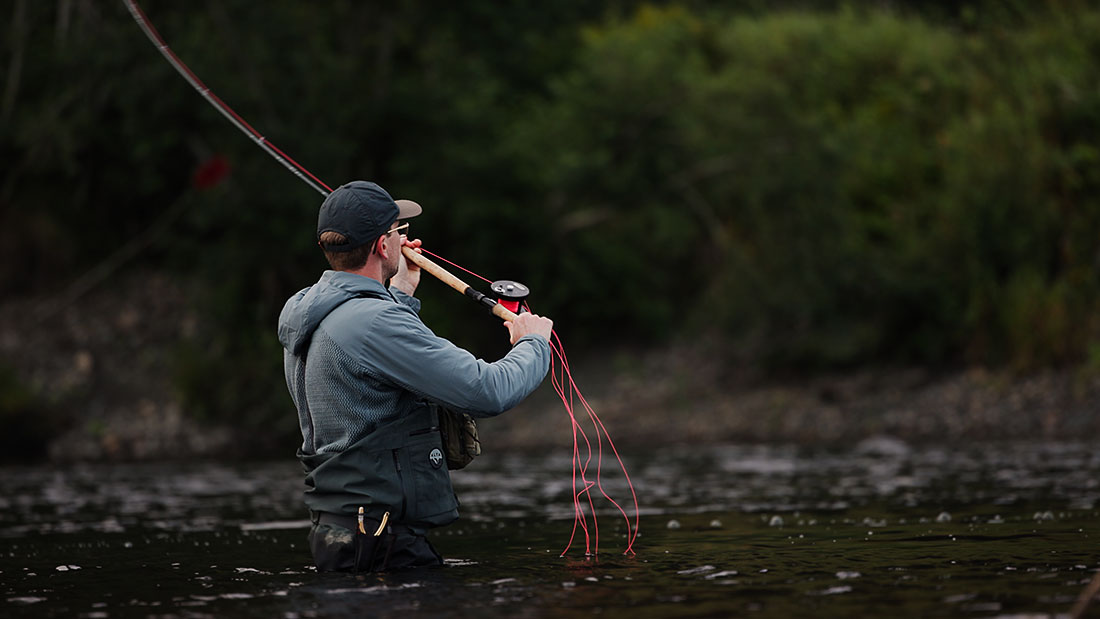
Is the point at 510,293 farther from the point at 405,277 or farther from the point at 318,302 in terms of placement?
the point at 318,302

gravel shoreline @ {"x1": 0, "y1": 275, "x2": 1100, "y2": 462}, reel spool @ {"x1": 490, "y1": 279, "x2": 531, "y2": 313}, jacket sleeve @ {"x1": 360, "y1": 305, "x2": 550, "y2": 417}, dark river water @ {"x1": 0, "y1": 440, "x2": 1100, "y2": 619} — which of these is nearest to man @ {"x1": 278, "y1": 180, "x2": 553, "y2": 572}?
jacket sleeve @ {"x1": 360, "y1": 305, "x2": 550, "y2": 417}

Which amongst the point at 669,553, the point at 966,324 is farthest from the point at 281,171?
the point at 669,553

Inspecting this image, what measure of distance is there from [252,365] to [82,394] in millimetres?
2573

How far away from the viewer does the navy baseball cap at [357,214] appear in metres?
5.59

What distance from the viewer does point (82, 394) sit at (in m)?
19.7

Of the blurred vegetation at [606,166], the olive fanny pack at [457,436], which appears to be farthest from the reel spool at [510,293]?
the blurred vegetation at [606,166]

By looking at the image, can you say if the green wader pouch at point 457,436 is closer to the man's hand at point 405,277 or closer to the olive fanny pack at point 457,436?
the olive fanny pack at point 457,436

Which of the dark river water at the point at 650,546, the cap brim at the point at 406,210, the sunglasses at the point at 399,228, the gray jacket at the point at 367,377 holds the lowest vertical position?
the dark river water at the point at 650,546

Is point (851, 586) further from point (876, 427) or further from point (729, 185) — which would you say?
point (729, 185)

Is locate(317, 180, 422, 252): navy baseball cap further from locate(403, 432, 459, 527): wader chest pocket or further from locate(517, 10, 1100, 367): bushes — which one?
locate(517, 10, 1100, 367): bushes

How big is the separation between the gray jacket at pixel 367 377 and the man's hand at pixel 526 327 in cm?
5

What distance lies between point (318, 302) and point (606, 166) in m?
16.1

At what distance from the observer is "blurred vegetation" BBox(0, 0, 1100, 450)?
17.3m

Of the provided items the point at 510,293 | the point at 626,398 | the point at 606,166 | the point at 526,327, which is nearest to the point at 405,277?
the point at 510,293
